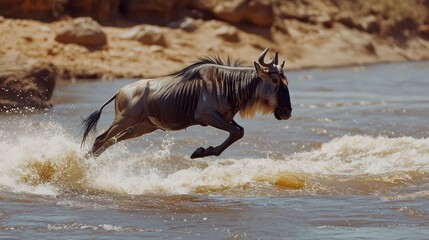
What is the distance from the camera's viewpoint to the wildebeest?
33.0 ft

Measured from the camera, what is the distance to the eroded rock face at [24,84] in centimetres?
1672

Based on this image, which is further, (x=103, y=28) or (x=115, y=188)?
(x=103, y=28)

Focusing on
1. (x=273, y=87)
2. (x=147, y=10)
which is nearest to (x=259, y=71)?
(x=273, y=87)

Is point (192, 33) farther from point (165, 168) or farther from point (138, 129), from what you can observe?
point (138, 129)

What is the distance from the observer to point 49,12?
2688cm

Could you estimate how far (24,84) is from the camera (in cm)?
1697

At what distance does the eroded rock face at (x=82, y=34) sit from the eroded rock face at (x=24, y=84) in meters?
7.31

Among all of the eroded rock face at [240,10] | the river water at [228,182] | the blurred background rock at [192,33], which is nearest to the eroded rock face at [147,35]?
the blurred background rock at [192,33]

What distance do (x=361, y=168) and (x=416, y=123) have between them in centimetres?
482

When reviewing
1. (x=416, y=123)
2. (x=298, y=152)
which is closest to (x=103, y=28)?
(x=416, y=123)

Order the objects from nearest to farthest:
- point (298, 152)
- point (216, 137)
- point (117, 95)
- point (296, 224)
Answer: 1. point (296, 224)
2. point (117, 95)
3. point (298, 152)
4. point (216, 137)

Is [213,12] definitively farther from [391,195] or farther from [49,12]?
[391,195]

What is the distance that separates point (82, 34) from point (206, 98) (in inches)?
604

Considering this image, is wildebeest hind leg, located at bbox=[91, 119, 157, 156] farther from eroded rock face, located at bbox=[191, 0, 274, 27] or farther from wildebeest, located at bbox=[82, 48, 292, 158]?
eroded rock face, located at bbox=[191, 0, 274, 27]
